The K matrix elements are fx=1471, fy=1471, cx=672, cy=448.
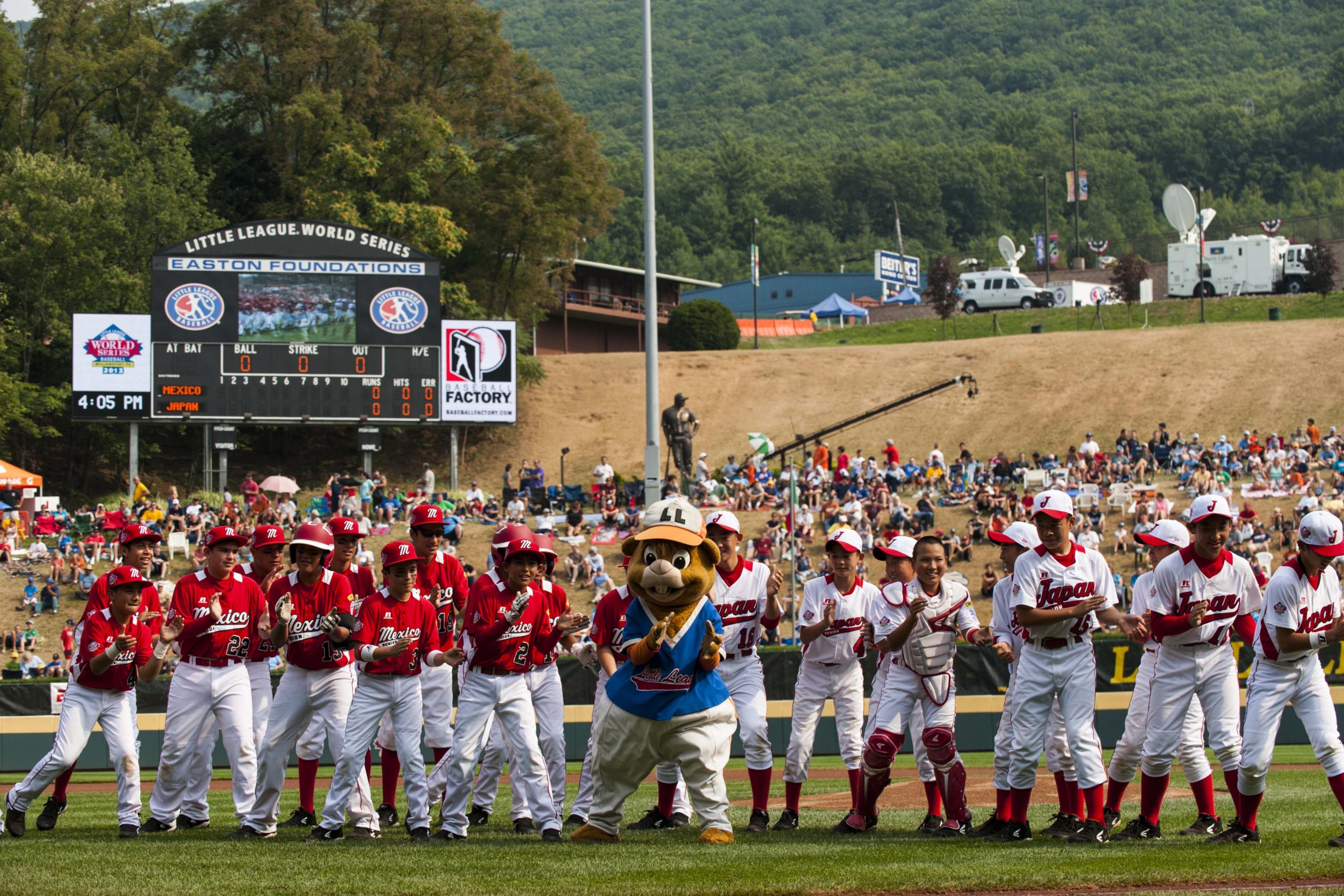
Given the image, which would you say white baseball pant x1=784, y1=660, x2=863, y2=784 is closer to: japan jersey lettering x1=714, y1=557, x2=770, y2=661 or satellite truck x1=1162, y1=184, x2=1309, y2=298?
japan jersey lettering x1=714, y1=557, x2=770, y2=661

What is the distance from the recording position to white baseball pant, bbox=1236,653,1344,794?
884cm

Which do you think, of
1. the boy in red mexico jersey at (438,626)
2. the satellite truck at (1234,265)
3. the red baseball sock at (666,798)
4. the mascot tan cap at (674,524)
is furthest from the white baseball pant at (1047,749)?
the satellite truck at (1234,265)

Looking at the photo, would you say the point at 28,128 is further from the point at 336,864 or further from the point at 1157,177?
the point at 1157,177

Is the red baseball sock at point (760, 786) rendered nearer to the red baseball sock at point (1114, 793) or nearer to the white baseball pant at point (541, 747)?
the white baseball pant at point (541, 747)

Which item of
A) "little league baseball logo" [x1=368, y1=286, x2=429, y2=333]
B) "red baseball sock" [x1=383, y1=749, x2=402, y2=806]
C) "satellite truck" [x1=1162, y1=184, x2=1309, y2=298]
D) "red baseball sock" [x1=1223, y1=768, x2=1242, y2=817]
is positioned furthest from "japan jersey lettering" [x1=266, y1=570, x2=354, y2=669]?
"satellite truck" [x1=1162, y1=184, x2=1309, y2=298]

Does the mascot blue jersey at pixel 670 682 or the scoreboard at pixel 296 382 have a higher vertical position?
the scoreboard at pixel 296 382

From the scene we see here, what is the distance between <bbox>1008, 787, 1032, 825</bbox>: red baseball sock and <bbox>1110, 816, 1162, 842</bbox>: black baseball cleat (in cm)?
60

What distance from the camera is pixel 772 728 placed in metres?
19.9

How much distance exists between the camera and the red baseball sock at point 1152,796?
9406 millimetres

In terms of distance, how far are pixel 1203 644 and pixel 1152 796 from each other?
1071 millimetres

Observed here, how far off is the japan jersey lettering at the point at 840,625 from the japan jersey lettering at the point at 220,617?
3.93m

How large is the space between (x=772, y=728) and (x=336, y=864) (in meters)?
12.0

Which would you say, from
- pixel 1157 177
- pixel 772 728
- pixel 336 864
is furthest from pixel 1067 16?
pixel 336 864

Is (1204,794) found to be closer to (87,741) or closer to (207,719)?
(207,719)
